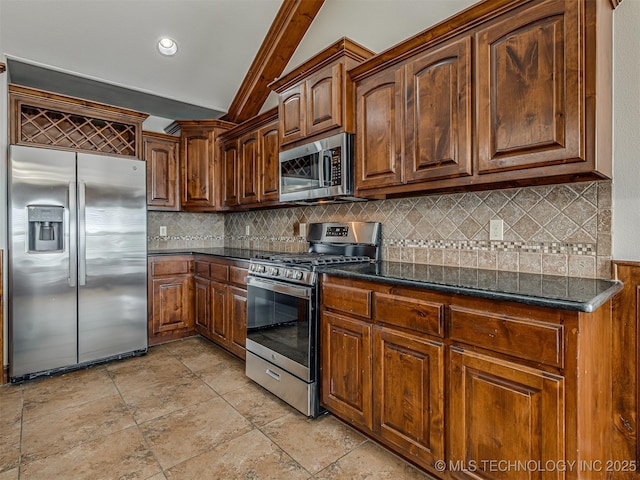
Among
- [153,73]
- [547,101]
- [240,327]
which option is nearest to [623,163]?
[547,101]

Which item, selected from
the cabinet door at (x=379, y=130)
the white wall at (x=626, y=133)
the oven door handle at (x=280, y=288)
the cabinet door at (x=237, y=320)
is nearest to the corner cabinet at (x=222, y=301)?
the cabinet door at (x=237, y=320)

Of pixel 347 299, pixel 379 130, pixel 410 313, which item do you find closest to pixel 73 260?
pixel 347 299

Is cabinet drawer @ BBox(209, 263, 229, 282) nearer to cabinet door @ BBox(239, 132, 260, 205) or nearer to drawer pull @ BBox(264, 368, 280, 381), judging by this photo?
cabinet door @ BBox(239, 132, 260, 205)

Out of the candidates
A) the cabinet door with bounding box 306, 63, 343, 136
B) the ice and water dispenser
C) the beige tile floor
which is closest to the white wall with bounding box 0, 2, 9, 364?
the ice and water dispenser

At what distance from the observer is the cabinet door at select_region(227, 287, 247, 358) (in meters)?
2.98

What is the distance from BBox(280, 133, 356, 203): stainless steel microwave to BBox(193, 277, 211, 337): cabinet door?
1.35 meters

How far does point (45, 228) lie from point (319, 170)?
2320 millimetres

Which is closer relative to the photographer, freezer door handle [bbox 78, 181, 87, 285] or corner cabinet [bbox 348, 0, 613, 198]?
corner cabinet [bbox 348, 0, 613, 198]

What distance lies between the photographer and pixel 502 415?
1.34 meters

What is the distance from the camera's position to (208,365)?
310cm

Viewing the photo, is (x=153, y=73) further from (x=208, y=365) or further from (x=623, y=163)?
(x=623, y=163)

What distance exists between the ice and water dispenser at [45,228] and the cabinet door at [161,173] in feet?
3.27

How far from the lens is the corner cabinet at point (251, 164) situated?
327 cm

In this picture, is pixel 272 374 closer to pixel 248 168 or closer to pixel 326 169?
pixel 326 169
